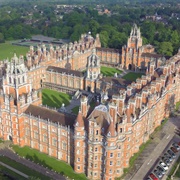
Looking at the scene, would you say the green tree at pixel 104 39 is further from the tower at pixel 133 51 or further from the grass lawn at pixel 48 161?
the grass lawn at pixel 48 161

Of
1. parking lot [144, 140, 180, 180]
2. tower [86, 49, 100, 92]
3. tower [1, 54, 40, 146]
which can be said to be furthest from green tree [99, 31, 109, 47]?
parking lot [144, 140, 180, 180]

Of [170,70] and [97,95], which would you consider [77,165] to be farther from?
[170,70]

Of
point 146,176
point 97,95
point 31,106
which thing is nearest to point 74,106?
point 97,95

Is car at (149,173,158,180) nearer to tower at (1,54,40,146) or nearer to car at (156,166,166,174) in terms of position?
car at (156,166,166,174)

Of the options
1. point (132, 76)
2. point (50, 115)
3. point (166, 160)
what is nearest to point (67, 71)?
point (132, 76)

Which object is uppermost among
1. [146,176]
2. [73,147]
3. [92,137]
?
[92,137]
